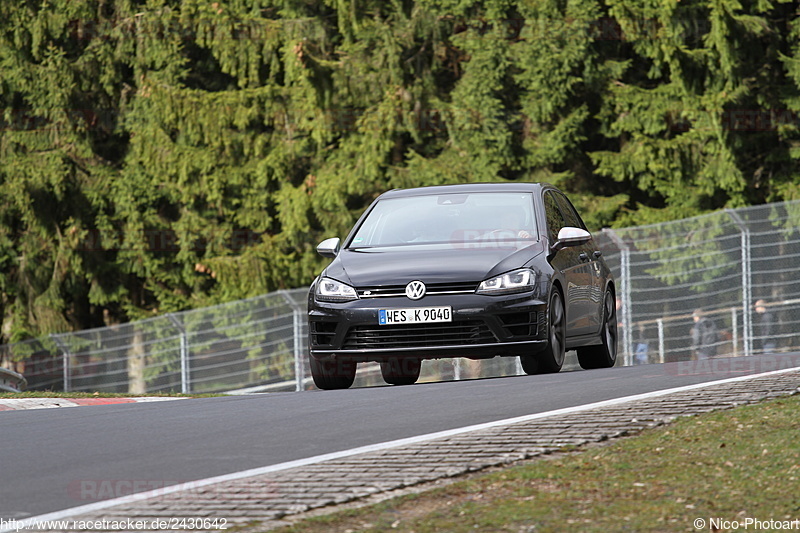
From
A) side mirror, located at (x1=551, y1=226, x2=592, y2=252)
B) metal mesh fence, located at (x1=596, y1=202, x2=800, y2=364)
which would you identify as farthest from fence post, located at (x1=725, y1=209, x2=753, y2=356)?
side mirror, located at (x1=551, y1=226, x2=592, y2=252)

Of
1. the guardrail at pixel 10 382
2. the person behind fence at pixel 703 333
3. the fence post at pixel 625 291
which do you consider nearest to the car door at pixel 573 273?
the fence post at pixel 625 291

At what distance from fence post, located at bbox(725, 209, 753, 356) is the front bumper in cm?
788

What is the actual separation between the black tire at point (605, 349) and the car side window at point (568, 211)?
0.75 metres

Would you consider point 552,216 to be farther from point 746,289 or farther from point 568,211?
point 746,289

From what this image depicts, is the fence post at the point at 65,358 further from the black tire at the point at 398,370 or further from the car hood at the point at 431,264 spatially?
the car hood at the point at 431,264

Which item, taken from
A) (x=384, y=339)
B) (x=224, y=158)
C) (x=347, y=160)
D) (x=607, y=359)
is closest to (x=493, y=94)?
(x=347, y=160)

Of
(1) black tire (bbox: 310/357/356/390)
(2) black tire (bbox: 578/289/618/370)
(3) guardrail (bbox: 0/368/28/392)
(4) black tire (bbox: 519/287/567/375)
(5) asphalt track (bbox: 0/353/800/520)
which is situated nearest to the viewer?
(5) asphalt track (bbox: 0/353/800/520)

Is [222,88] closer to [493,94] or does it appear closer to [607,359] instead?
→ [493,94]

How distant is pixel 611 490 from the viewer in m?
6.10

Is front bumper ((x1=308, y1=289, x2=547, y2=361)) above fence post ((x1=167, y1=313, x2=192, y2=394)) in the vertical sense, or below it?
above

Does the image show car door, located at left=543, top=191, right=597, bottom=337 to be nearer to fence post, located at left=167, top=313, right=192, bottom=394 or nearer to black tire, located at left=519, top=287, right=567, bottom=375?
black tire, located at left=519, top=287, right=567, bottom=375

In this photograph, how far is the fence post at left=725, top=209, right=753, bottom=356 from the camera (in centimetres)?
1852

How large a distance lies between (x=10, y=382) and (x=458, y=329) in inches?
338

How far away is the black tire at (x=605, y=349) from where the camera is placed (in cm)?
1368
